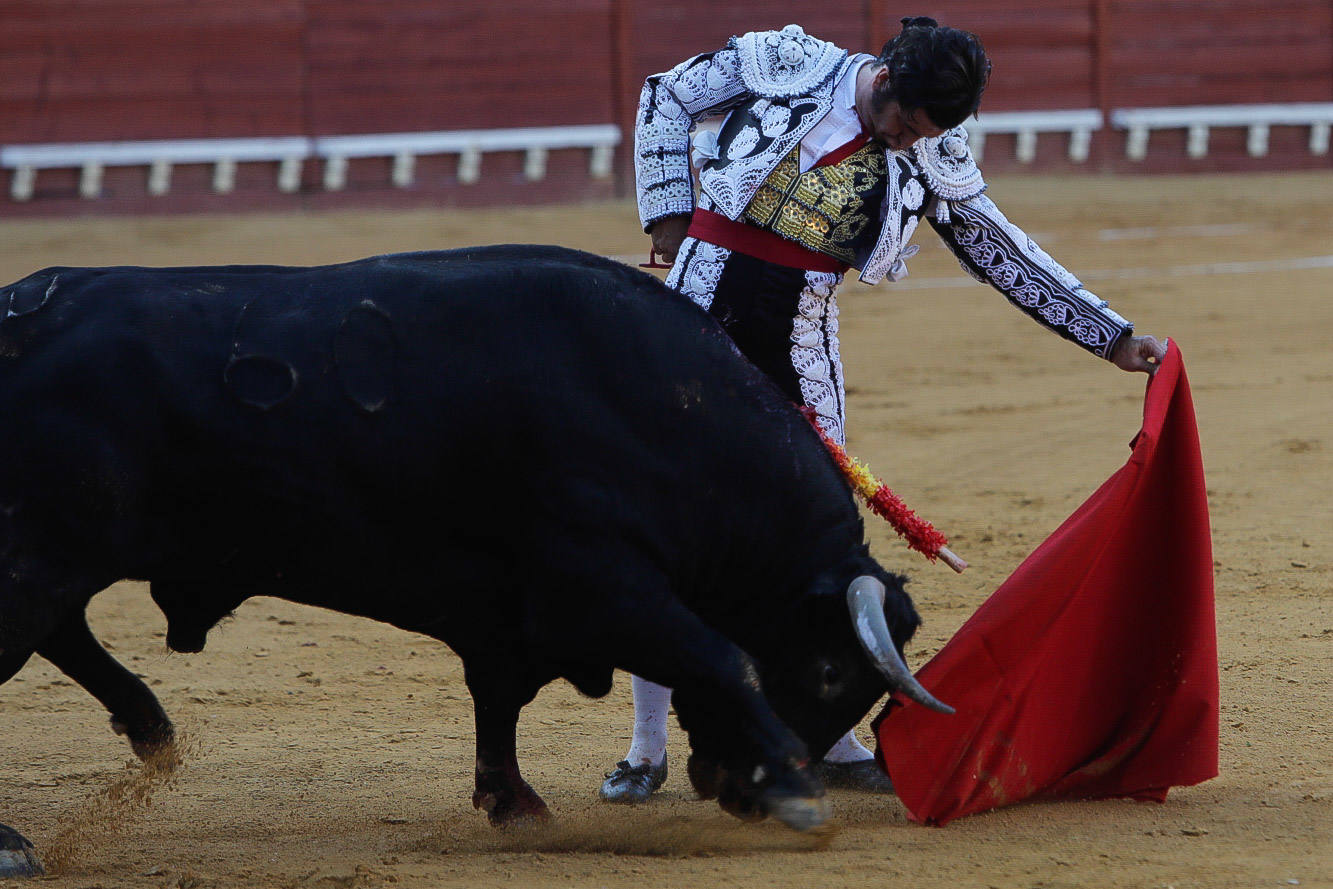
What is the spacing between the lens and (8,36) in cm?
1120

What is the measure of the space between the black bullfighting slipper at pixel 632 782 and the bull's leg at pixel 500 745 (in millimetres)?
148

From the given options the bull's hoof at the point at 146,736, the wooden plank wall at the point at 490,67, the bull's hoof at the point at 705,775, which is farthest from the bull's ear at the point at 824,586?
the wooden plank wall at the point at 490,67

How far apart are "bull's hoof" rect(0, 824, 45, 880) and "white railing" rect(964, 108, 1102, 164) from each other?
35.5ft

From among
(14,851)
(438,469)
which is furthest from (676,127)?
(14,851)

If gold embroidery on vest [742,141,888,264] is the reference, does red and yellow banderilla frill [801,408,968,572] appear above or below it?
below

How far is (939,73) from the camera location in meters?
2.45

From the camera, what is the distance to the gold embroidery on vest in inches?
105

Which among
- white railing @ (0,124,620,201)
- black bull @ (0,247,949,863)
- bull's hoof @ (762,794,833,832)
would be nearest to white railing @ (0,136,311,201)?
white railing @ (0,124,620,201)

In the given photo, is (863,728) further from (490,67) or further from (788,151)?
(490,67)

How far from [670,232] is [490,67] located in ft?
31.3

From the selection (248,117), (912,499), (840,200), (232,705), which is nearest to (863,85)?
(840,200)

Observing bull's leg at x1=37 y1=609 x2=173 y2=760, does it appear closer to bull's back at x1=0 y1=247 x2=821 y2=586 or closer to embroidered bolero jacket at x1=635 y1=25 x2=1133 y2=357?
bull's back at x1=0 y1=247 x2=821 y2=586

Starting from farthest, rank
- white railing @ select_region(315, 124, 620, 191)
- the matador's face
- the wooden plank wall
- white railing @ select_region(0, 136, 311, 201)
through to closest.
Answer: white railing @ select_region(315, 124, 620, 191)
the wooden plank wall
white railing @ select_region(0, 136, 311, 201)
the matador's face

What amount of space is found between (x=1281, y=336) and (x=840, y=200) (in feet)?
15.7
